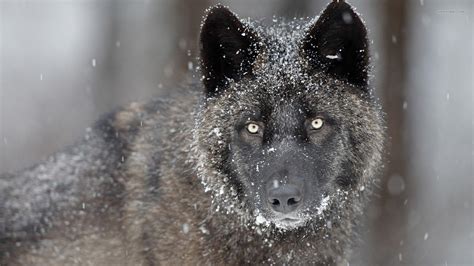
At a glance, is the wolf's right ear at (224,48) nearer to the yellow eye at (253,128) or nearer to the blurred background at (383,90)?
the yellow eye at (253,128)

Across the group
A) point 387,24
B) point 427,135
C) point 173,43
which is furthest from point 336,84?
point 173,43

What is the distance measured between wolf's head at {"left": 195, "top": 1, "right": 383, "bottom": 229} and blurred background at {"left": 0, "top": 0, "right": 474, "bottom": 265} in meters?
0.58

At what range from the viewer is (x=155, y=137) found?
17.7 ft

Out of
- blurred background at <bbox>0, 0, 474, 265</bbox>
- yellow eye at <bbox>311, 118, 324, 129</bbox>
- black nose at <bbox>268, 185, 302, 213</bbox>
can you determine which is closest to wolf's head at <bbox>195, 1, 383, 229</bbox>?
yellow eye at <bbox>311, 118, 324, 129</bbox>

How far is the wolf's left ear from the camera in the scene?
4.79 metres

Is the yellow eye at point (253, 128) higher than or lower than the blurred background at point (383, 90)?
higher

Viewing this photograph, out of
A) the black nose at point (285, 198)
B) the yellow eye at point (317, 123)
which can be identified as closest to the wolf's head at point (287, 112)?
the yellow eye at point (317, 123)

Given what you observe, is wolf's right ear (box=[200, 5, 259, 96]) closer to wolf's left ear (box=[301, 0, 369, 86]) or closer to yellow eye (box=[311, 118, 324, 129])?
wolf's left ear (box=[301, 0, 369, 86])

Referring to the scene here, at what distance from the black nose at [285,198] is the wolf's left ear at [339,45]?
918 millimetres

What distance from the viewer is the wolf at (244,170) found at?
469 cm

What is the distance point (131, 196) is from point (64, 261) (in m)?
0.66

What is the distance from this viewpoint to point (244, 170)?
4.76 m

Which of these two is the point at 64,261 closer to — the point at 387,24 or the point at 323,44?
the point at 323,44

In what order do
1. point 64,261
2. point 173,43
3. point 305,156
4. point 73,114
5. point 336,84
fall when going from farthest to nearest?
point 73,114
point 173,43
point 64,261
point 336,84
point 305,156
